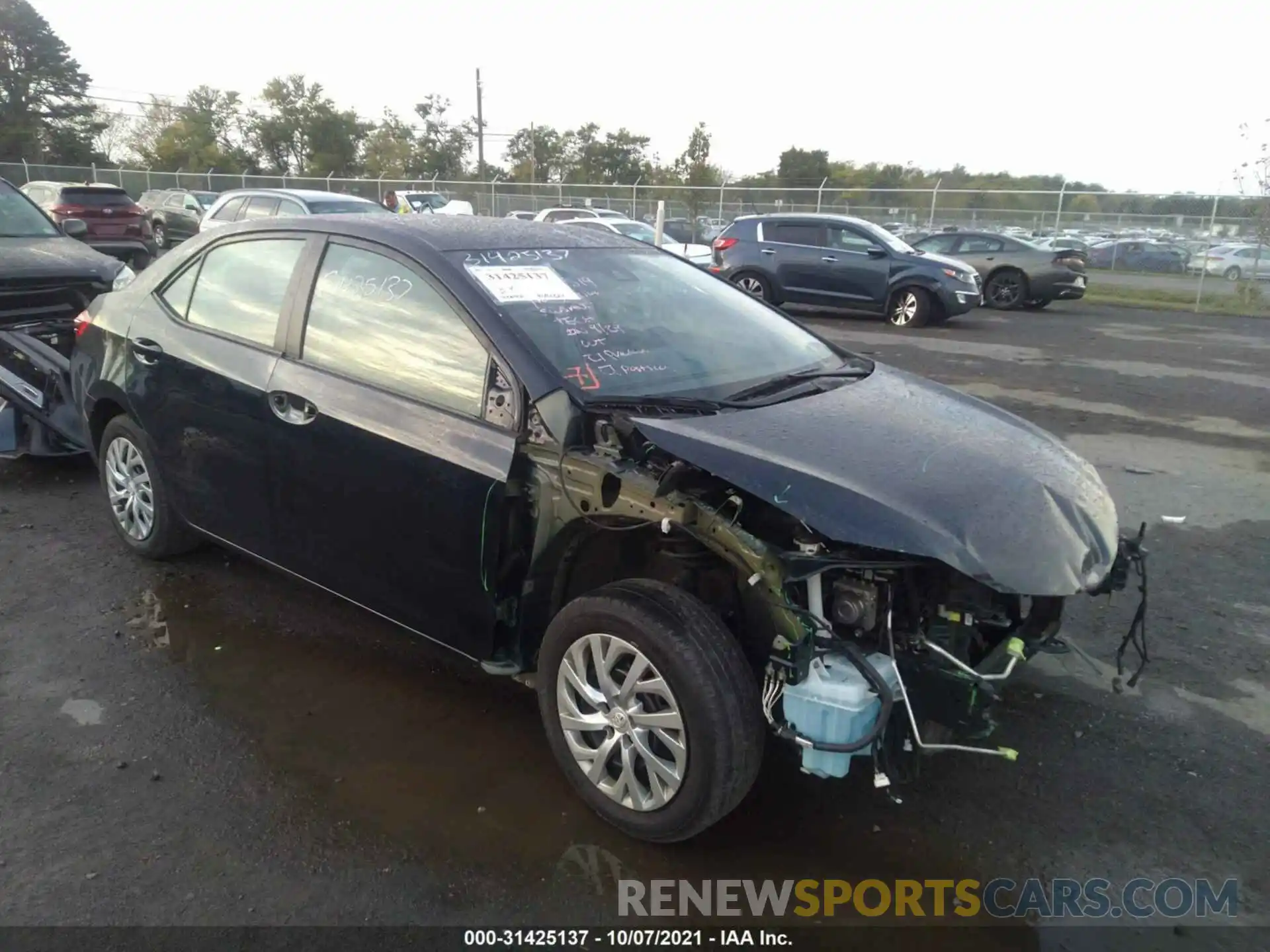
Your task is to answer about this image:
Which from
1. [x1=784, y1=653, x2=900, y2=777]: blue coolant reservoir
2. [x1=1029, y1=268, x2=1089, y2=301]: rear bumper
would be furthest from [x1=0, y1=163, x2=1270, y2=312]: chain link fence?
[x1=784, y1=653, x2=900, y2=777]: blue coolant reservoir

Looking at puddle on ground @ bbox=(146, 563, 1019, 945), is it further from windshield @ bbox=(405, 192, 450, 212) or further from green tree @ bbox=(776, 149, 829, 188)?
green tree @ bbox=(776, 149, 829, 188)

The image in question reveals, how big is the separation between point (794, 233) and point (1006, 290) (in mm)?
4971

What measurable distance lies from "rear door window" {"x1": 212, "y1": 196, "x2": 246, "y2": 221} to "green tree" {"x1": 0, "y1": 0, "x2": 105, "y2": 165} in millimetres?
43388

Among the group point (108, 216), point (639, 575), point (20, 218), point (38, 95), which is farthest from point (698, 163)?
point (38, 95)

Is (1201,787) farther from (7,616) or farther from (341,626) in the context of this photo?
(7,616)

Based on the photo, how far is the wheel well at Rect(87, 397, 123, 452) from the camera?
463 centimetres

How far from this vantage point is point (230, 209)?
1434cm

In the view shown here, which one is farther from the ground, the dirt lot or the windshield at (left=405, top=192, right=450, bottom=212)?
the windshield at (left=405, top=192, right=450, bottom=212)

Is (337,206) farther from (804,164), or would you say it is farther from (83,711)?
(804,164)

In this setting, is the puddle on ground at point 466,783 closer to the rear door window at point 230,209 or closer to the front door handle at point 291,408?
the front door handle at point 291,408

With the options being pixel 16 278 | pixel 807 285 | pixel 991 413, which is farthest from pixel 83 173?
pixel 991 413

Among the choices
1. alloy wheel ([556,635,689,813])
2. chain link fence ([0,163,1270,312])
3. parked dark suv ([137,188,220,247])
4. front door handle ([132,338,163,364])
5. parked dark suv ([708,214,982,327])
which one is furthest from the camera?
parked dark suv ([137,188,220,247])

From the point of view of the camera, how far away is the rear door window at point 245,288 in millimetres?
3797

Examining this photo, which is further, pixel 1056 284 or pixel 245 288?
pixel 1056 284
